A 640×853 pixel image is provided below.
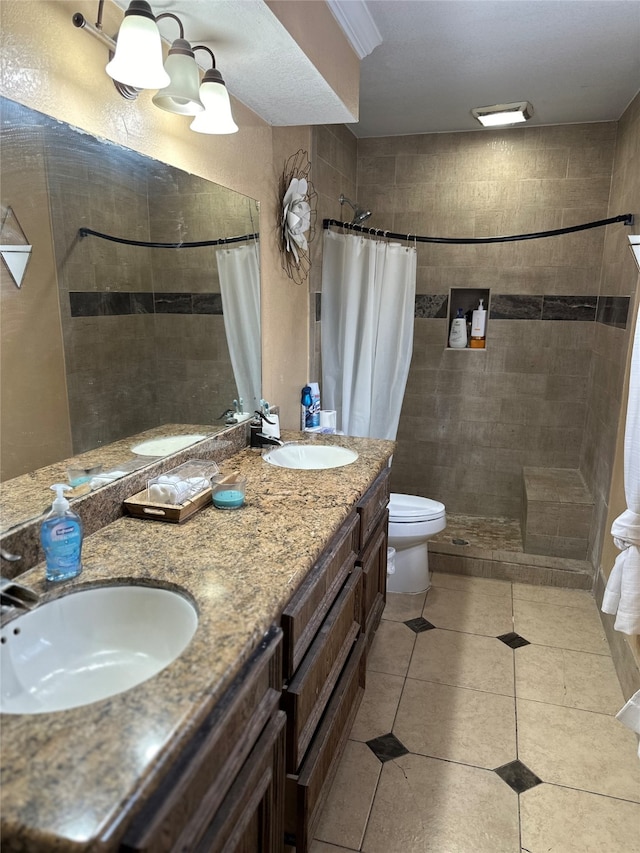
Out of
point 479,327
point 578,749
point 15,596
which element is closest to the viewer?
point 15,596

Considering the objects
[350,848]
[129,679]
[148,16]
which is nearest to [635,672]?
[350,848]

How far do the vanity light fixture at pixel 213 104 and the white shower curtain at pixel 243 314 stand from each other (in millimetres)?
472

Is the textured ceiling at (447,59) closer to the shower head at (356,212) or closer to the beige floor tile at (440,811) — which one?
the shower head at (356,212)

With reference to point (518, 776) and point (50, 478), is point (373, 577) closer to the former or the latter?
point (518, 776)

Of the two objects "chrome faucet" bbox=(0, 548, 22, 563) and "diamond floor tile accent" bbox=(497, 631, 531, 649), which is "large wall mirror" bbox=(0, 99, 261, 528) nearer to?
"chrome faucet" bbox=(0, 548, 22, 563)

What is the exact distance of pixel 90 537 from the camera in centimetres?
139

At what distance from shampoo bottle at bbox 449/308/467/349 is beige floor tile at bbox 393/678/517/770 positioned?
2.20 metres

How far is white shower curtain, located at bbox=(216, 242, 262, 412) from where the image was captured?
2125 millimetres

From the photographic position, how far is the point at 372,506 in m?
2.06

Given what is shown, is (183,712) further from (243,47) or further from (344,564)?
(243,47)

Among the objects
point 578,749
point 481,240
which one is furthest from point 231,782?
point 481,240

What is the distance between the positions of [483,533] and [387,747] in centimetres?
184

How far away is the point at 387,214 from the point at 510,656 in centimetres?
274

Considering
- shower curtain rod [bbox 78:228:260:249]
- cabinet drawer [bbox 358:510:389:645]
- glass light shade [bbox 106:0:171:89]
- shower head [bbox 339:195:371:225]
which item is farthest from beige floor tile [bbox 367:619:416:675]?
glass light shade [bbox 106:0:171:89]
